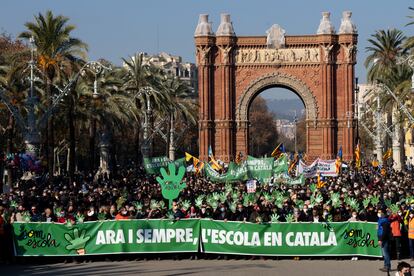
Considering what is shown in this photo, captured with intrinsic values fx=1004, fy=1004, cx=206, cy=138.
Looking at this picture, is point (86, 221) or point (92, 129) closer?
point (86, 221)

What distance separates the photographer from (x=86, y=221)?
24.3 metres

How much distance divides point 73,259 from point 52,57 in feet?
69.6

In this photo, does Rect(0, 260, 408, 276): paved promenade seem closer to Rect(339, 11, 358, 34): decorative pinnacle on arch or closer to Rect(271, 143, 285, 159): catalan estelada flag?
Rect(271, 143, 285, 159): catalan estelada flag

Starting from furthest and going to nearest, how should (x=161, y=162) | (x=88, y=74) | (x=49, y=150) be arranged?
(x=88, y=74) → (x=49, y=150) → (x=161, y=162)

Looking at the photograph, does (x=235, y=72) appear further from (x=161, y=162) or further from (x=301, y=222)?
(x=301, y=222)

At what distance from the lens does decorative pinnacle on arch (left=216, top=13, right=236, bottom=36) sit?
77750 mm

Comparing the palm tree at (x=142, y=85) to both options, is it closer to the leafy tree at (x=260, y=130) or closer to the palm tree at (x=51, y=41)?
the palm tree at (x=51, y=41)

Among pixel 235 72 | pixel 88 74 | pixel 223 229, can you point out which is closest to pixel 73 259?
pixel 223 229

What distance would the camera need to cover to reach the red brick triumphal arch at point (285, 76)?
77.4 meters

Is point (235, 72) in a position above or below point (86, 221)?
above

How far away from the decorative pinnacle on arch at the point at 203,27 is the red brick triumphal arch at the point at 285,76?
3.1 inches

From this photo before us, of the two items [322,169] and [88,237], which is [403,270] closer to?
A: [88,237]

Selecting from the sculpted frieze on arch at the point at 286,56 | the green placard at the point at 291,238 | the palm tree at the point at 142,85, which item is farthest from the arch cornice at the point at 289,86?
the green placard at the point at 291,238

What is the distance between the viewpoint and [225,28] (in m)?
77.9
